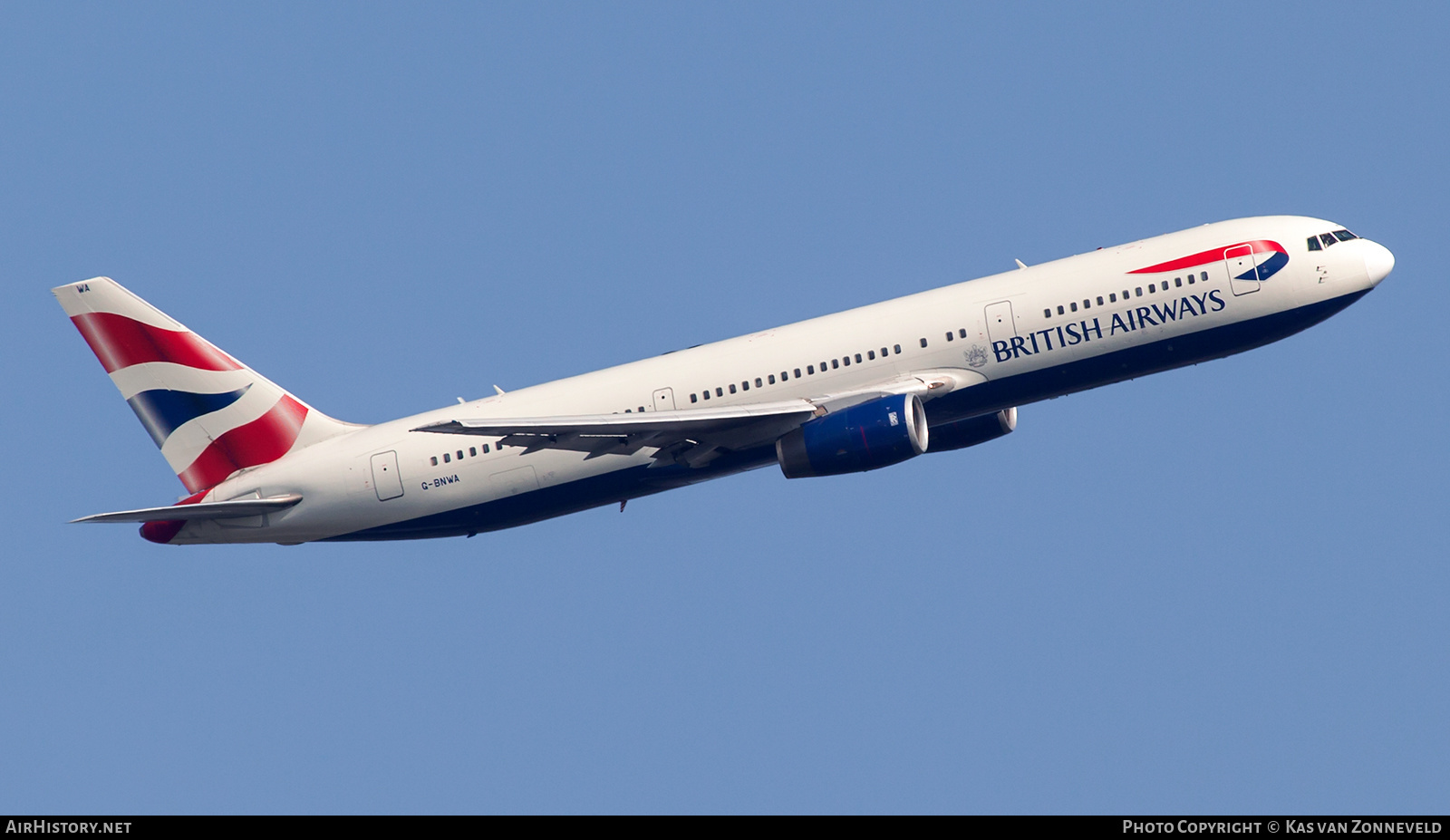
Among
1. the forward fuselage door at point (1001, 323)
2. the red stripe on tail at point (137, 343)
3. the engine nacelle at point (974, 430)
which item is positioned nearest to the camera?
the forward fuselage door at point (1001, 323)

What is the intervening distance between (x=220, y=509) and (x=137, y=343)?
7135 mm

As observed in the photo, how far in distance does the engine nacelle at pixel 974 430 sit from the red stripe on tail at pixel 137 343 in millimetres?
24737

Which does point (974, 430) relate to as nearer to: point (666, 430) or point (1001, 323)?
point (1001, 323)

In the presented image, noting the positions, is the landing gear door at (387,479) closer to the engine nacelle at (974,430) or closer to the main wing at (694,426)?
the main wing at (694,426)

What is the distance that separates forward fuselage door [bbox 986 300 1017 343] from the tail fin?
73.8ft

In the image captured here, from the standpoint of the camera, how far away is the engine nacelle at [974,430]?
2197 inches

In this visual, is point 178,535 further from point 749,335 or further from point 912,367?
point 912,367

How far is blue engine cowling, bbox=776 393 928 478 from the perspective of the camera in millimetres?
48094

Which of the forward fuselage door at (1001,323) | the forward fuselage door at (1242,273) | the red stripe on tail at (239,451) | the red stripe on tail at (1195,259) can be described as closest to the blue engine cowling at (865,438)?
the forward fuselage door at (1001,323)

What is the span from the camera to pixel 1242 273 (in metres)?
49.8

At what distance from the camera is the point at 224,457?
56.4 m

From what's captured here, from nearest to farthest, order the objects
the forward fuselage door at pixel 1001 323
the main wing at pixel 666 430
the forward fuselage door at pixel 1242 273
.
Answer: the main wing at pixel 666 430
the forward fuselage door at pixel 1242 273
the forward fuselage door at pixel 1001 323
